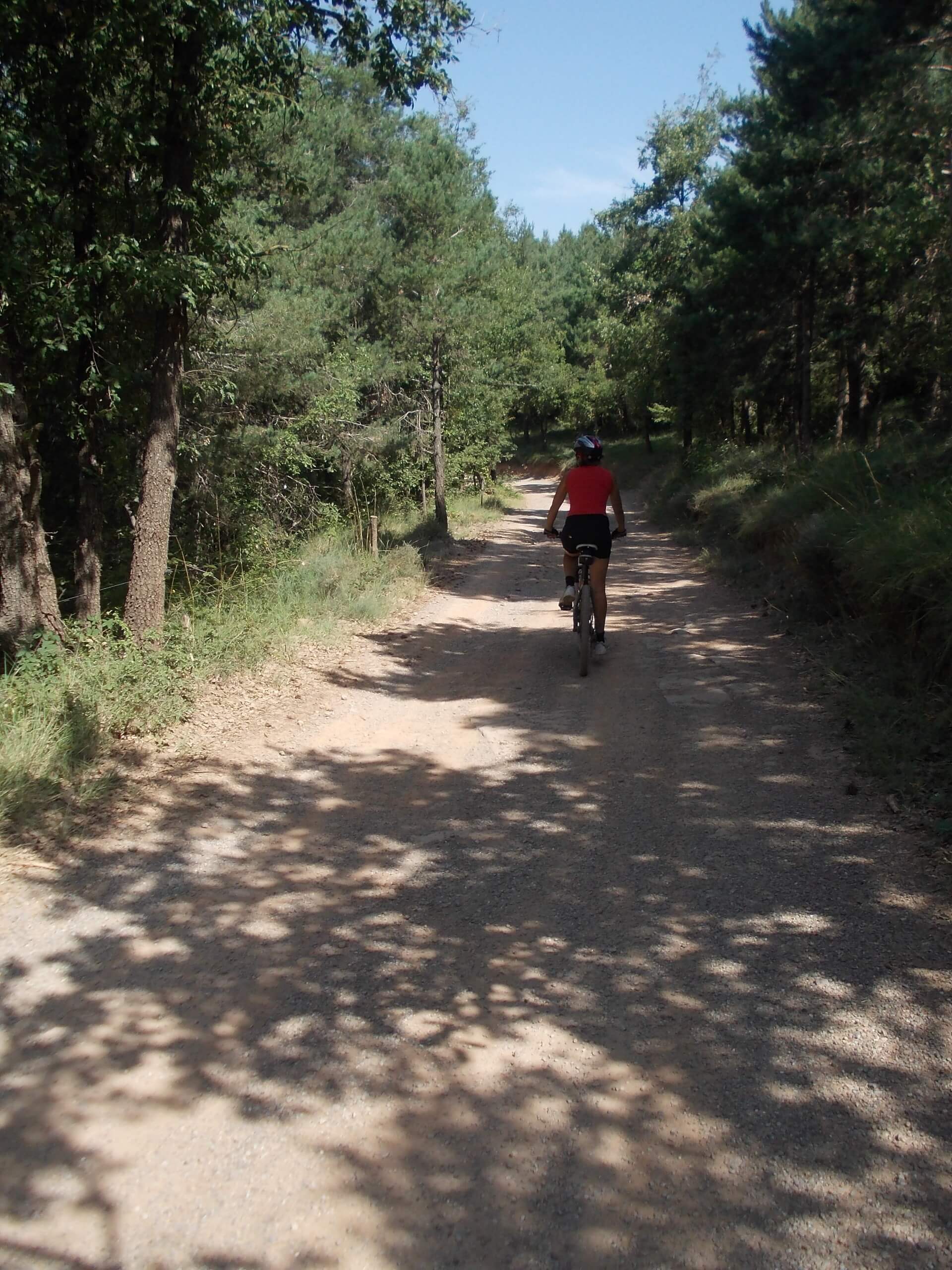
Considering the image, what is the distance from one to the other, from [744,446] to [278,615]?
19.4 meters

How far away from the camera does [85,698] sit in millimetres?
6766

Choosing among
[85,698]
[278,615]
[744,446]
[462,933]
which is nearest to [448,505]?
[744,446]

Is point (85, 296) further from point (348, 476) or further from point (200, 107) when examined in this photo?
point (348, 476)

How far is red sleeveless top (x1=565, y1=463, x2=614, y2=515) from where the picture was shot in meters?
8.80

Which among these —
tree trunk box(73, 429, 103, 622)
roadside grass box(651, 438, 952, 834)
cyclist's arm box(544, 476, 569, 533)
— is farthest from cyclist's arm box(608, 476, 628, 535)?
tree trunk box(73, 429, 103, 622)

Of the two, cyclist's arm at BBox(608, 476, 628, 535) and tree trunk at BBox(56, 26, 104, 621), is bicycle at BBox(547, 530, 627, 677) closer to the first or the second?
cyclist's arm at BBox(608, 476, 628, 535)

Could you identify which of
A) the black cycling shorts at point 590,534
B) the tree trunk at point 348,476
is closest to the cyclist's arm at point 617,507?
the black cycling shorts at point 590,534

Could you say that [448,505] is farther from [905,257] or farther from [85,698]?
[85,698]

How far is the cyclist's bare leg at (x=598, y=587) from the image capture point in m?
8.70

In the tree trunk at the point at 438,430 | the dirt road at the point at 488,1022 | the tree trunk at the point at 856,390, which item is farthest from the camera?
the tree trunk at the point at 438,430

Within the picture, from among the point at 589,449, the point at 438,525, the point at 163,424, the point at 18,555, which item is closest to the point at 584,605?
the point at 589,449

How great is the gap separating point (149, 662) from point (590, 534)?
4006 millimetres

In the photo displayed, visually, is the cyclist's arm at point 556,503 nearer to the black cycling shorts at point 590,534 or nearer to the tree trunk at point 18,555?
the black cycling shorts at point 590,534

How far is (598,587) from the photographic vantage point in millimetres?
8719
